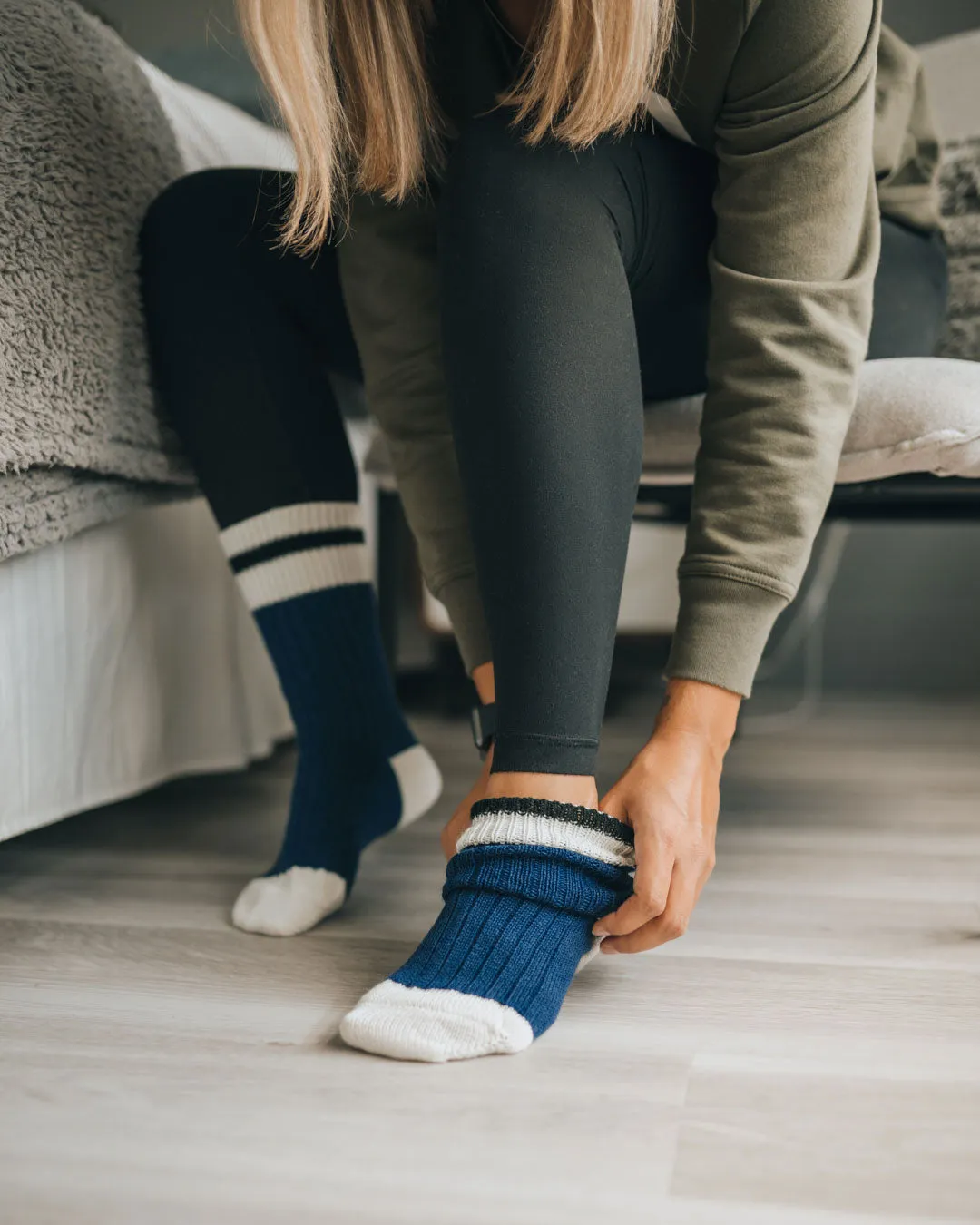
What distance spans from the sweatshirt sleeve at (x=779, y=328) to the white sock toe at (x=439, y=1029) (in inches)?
7.4

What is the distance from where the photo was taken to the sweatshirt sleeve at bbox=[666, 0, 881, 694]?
21.4 inches

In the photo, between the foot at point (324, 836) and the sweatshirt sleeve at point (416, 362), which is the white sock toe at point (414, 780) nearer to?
the foot at point (324, 836)

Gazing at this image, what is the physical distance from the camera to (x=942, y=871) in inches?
29.5

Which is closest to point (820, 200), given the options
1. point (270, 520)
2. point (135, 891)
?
point (270, 520)

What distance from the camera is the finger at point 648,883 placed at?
0.49 metres

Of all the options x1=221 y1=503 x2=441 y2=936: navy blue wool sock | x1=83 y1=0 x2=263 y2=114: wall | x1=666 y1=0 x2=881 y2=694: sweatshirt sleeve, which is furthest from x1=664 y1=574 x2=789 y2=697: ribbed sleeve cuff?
x1=83 y1=0 x2=263 y2=114: wall

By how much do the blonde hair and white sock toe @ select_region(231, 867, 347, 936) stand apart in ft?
1.20

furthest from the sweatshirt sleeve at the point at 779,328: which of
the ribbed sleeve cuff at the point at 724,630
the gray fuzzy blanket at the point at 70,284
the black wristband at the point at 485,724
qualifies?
the gray fuzzy blanket at the point at 70,284

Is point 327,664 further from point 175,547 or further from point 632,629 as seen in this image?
point 632,629

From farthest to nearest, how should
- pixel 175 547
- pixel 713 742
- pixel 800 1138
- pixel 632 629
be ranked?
pixel 632 629, pixel 175 547, pixel 713 742, pixel 800 1138

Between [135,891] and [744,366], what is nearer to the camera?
[744,366]

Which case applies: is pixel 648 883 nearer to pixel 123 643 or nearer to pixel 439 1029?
pixel 439 1029

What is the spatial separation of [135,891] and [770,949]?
0.41 meters

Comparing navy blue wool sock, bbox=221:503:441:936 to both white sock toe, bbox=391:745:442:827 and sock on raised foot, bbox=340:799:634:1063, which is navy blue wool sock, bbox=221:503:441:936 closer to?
white sock toe, bbox=391:745:442:827
